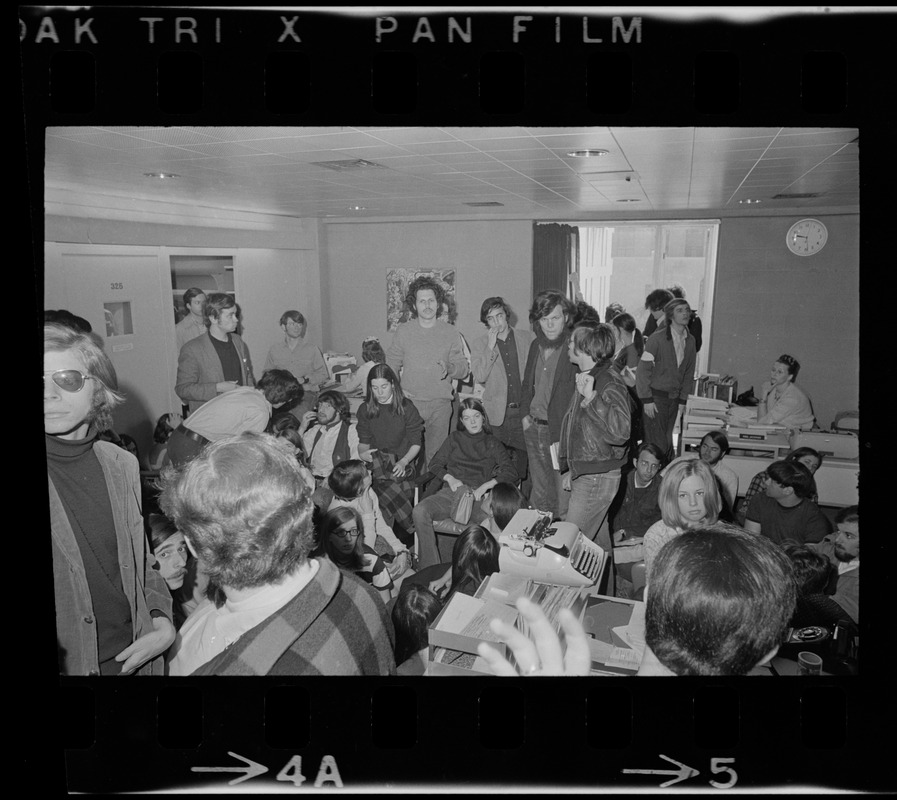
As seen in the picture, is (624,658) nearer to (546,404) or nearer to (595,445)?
(595,445)

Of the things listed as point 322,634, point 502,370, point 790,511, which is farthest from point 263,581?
point 790,511

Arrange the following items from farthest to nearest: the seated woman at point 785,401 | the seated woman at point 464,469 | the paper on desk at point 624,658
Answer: the seated woman at point 464,469, the seated woman at point 785,401, the paper on desk at point 624,658

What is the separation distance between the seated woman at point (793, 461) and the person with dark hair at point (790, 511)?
0.01 meters

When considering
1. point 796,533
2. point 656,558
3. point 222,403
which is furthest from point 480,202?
point 796,533

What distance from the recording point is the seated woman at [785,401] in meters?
2.18

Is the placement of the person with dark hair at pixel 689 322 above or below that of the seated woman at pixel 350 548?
above

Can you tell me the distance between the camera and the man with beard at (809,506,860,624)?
2.14 m

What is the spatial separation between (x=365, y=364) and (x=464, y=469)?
1.60 feet

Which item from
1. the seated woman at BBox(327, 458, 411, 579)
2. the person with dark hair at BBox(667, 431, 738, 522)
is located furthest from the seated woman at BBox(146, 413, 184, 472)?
the person with dark hair at BBox(667, 431, 738, 522)

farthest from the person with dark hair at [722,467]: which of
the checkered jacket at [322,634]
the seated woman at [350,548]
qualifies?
the checkered jacket at [322,634]

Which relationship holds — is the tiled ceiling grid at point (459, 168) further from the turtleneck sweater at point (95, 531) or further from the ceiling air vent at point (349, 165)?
the turtleneck sweater at point (95, 531)

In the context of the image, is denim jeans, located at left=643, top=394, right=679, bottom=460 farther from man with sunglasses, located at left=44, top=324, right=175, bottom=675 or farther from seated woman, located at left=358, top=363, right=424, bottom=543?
man with sunglasses, located at left=44, top=324, right=175, bottom=675

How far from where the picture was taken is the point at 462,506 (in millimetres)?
2271
